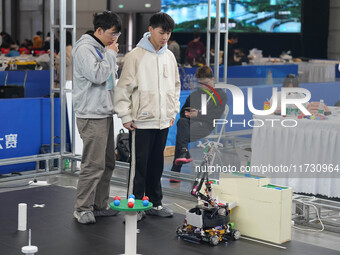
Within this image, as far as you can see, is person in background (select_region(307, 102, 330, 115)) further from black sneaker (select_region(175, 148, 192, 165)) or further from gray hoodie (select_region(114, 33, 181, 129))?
gray hoodie (select_region(114, 33, 181, 129))

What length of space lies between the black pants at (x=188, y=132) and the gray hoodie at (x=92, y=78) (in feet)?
5.47

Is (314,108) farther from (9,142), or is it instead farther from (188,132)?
(9,142)

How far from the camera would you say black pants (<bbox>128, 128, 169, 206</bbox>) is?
15.9ft

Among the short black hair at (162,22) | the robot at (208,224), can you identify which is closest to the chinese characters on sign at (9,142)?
the short black hair at (162,22)

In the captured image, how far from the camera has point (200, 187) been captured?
4.77m

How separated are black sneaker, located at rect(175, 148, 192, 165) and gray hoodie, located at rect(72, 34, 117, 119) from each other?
1647mm

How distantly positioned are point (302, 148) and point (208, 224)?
5.74 ft

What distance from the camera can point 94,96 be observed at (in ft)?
15.7

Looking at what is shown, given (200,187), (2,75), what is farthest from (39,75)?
(200,187)

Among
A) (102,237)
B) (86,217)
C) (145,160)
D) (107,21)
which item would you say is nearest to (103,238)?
(102,237)

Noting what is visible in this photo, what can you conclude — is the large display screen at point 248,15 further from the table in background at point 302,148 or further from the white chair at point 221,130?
the table in background at point 302,148

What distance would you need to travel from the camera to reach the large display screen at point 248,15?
19906 mm

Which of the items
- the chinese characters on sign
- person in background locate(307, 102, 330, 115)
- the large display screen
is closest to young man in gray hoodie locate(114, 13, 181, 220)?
person in background locate(307, 102, 330, 115)

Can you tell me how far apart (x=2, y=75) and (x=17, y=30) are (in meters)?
16.9
